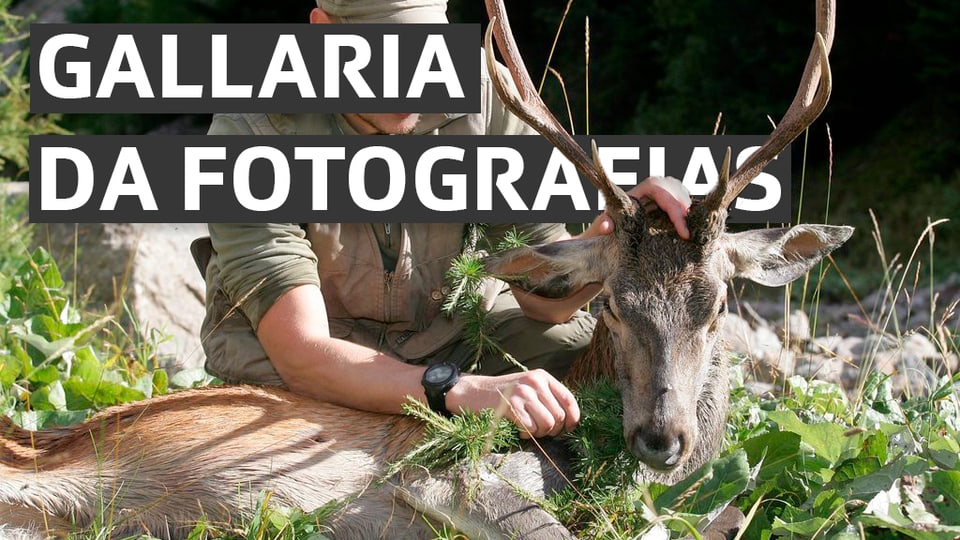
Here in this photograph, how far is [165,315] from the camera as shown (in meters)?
6.95

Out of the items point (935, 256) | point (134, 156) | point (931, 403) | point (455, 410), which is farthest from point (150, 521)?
point (935, 256)

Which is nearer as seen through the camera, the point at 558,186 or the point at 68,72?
the point at 558,186

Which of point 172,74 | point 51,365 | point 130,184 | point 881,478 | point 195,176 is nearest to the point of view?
point 881,478

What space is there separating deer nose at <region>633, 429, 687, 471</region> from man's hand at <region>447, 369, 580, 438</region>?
0.26 m

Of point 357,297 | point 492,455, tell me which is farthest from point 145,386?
point 492,455

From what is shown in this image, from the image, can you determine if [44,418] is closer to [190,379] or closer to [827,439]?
[190,379]

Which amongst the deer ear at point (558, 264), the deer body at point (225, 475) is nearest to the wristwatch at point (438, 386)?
the deer body at point (225, 475)

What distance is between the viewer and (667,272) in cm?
374

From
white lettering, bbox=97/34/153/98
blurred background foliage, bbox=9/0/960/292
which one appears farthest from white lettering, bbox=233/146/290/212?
blurred background foliage, bbox=9/0/960/292

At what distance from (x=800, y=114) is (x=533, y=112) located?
0.86 meters

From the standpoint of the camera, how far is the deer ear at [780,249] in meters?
4.05

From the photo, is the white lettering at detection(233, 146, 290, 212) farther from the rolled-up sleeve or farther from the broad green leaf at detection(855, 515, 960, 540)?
the broad green leaf at detection(855, 515, 960, 540)

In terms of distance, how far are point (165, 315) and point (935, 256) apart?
777cm

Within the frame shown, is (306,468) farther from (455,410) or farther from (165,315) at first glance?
(165,315)
